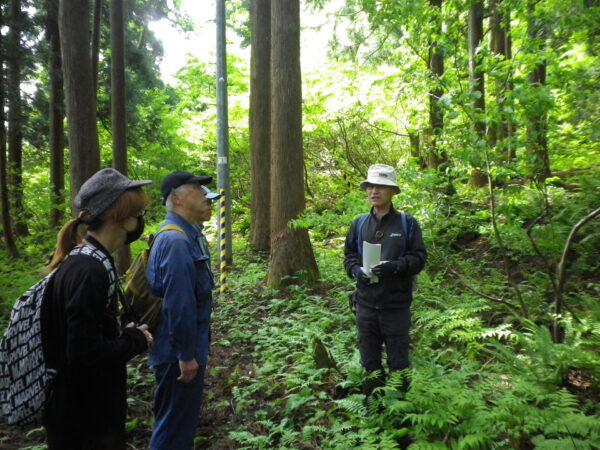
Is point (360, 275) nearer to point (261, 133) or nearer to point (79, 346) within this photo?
point (79, 346)

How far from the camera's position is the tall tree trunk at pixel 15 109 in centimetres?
1209

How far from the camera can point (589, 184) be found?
6.23 meters

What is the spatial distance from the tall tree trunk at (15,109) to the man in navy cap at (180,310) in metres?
12.2

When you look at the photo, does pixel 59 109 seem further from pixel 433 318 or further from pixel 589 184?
pixel 589 184

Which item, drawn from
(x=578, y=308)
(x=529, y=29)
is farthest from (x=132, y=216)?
(x=578, y=308)

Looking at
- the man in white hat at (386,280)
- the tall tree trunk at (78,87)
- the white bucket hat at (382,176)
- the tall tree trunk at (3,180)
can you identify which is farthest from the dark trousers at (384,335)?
the tall tree trunk at (3,180)

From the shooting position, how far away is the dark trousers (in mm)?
3682

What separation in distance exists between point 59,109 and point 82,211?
→ 1453 centimetres

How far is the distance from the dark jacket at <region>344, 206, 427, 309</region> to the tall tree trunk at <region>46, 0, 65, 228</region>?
13073 mm

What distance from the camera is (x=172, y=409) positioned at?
3.05m

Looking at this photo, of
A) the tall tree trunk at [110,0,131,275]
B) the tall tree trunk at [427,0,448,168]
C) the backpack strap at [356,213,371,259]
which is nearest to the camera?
the backpack strap at [356,213,371,259]

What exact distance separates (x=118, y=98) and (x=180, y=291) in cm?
982

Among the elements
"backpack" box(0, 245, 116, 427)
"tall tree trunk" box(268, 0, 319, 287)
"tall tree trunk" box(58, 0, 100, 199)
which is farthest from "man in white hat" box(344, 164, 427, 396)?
"tall tree trunk" box(58, 0, 100, 199)

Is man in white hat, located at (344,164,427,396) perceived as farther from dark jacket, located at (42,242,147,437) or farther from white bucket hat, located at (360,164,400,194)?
dark jacket, located at (42,242,147,437)
